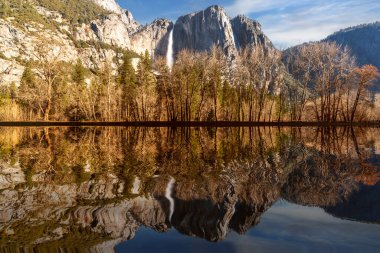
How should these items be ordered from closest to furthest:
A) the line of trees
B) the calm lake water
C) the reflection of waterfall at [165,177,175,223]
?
the calm lake water
the reflection of waterfall at [165,177,175,223]
the line of trees

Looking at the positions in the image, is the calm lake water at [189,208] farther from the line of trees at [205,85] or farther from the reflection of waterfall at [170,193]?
the line of trees at [205,85]

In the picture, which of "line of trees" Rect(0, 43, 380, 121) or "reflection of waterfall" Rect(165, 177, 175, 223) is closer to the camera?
"reflection of waterfall" Rect(165, 177, 175, 223)

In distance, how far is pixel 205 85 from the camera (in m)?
Result: 67.6

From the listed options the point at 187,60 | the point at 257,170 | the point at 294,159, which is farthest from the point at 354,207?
the point at 187,60

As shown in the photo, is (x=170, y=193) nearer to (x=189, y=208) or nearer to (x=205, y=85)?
(x=189, y=208)

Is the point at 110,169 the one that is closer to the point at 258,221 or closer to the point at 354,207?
the point at 258,221

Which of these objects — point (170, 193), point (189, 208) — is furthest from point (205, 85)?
point (189, 208)

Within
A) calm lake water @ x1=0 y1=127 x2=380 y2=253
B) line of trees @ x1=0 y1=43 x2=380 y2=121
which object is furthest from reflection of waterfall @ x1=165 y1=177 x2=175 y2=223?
line of trees @ x1=0 y1=43 x2=380 y2=121

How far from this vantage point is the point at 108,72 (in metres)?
72.1

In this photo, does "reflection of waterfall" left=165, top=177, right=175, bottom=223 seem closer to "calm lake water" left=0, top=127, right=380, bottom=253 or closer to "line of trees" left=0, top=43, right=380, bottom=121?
"calm lake water" left=0, top=127, right=380, bottom=253

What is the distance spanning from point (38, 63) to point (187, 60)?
91.9ft

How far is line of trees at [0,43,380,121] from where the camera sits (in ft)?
207

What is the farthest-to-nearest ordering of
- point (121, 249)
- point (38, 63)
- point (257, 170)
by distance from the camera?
point (38, 63) → point (257, 170) → point (121, 249)

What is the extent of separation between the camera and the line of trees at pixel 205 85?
63.2 meters
